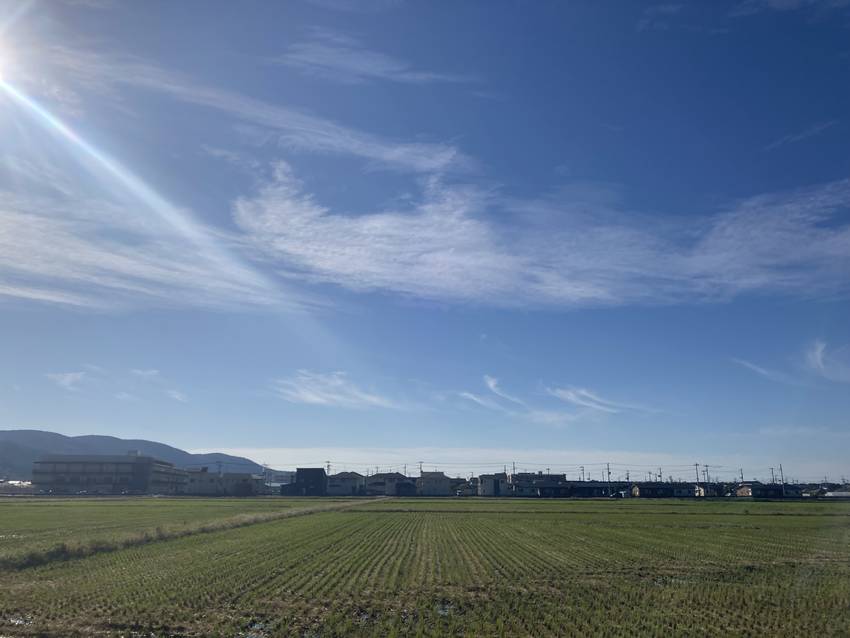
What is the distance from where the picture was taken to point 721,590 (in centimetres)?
1886

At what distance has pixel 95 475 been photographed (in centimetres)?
12612

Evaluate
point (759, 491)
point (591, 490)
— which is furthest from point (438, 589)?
point (759, 491)

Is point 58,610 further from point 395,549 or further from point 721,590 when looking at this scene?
point 721,590

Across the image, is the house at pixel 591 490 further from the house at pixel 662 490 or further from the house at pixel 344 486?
the house at pixel 344 486

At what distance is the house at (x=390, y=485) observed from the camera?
13475 cm

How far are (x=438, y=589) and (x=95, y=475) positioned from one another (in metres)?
130

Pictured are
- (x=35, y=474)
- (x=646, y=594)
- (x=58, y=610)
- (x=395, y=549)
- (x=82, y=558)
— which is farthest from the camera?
(x=35, y=474)

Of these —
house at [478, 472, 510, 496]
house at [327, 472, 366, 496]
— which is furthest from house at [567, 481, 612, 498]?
house at [327, 472, 366, 496]

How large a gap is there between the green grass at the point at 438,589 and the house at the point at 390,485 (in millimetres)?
104871

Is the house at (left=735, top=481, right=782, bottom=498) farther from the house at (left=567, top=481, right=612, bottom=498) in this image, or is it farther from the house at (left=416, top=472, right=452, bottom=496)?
the house at (left=416, top=472, right=452, bottom=496)

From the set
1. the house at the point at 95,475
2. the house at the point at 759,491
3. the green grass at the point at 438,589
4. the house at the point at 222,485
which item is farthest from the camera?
the house at the point at 759,491

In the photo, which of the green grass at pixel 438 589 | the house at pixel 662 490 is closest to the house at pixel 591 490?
the house at pixel 662 490

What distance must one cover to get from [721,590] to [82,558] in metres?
24.2

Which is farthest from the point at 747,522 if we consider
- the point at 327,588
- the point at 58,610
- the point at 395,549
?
the point at 58,610
